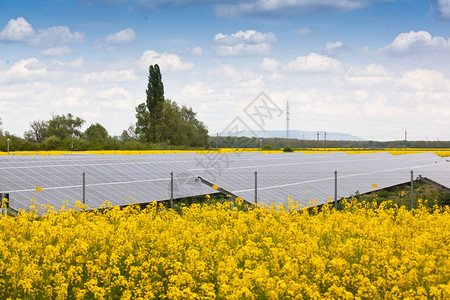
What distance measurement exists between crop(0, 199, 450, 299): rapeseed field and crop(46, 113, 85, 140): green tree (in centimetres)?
7800

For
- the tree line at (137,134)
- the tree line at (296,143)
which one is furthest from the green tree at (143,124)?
the tree line at (296,143)

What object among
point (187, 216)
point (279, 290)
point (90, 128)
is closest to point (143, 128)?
point (90, 128)

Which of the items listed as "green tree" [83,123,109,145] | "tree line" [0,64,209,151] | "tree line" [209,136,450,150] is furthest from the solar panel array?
"green tree" [83,123,109,145]

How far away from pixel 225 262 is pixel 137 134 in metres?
75.7

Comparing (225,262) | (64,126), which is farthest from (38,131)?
(225,262)

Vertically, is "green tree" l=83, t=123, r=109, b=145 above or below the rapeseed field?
above

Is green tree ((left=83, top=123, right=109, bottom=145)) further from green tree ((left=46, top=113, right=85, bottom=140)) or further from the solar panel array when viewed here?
the solar panel array

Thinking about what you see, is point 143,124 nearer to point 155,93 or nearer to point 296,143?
point 155,93

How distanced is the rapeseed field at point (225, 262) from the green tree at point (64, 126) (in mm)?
78004

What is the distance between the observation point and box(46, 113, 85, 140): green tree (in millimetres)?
83625

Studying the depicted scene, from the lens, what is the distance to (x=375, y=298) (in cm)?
568

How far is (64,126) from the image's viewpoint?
84750 mm

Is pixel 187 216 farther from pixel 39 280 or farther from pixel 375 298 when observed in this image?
pixel 375 298

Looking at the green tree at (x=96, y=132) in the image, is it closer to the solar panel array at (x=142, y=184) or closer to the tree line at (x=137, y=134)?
the tree line at (x=137, y=134)
